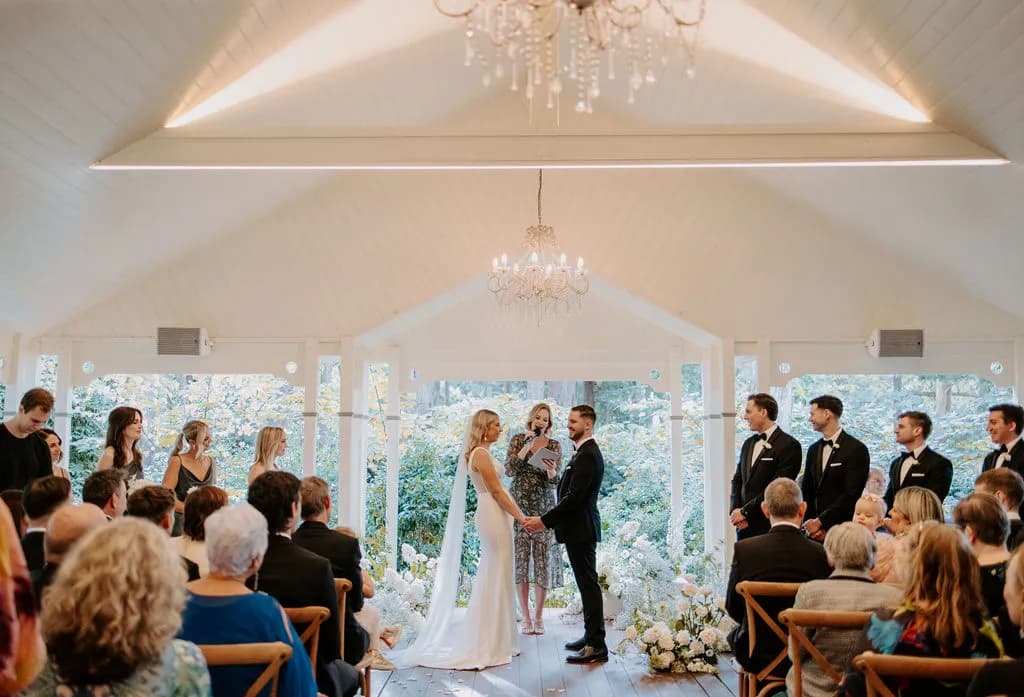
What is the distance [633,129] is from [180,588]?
4262mm

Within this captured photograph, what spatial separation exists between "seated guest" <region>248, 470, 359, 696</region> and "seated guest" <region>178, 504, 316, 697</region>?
62 cm

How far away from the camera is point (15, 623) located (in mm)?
2078

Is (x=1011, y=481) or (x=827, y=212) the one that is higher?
(x=827, y=212)

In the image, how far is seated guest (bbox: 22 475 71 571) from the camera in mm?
3598

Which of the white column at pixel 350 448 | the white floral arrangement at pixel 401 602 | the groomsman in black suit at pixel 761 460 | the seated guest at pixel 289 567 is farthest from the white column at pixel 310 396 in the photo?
the seated guest at pixel 289 567

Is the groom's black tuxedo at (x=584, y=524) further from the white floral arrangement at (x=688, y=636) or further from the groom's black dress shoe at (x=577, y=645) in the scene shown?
the white floral arrangement at (x=688, y=636)

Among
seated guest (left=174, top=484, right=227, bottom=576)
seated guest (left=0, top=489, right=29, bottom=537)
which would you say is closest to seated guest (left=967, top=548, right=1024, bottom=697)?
seated guest (left=174, top=484, right=227, bottom=576)

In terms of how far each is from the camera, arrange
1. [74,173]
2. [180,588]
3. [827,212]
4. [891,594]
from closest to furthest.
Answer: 1. [180,588]
2. [891,594]
3. [74,173]
4. [827,212]

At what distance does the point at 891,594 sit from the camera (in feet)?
10.9

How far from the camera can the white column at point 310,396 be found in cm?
768

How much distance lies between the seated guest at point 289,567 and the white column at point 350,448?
415cm

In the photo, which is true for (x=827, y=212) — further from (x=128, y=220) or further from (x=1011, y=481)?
(x=128, y=220)

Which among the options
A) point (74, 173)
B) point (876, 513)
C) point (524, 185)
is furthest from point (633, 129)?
point (74, 173)

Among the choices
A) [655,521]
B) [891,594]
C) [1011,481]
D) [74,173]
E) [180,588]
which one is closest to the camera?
[180,588]
